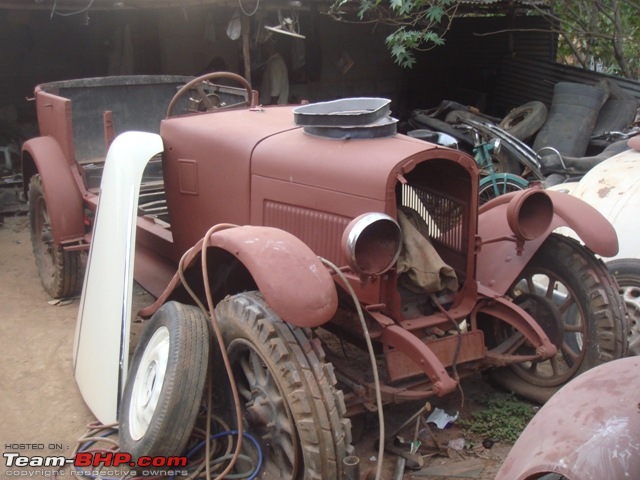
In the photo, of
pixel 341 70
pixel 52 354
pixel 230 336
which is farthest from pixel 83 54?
pixel 230 336

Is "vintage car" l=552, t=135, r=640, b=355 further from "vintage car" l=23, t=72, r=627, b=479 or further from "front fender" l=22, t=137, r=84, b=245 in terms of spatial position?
"front fender" l=22, t=137, r=84, b=245

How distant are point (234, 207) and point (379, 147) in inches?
38.7

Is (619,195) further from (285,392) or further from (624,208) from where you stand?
(285,392)

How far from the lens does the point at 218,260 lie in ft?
11.3

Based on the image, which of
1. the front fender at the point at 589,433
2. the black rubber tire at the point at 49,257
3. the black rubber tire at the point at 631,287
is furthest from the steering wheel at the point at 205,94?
the front fender at the point at 589,433

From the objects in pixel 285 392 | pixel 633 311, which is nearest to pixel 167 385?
pixel 285 392

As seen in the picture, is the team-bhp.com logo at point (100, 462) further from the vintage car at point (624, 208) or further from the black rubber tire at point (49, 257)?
the vintage car at point (624, 208)

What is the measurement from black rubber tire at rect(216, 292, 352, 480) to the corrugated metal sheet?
8.52 metres

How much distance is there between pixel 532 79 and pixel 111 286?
960 cm

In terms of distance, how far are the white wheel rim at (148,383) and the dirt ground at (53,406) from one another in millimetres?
477

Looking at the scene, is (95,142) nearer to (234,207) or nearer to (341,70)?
(234,207)

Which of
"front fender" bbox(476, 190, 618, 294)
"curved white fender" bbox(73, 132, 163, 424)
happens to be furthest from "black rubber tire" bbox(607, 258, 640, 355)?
"curved white fender" bbox(73, 132, 163, 424)

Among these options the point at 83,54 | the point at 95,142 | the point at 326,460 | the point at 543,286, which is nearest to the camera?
the point at 326,460

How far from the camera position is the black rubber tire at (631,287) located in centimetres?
389
